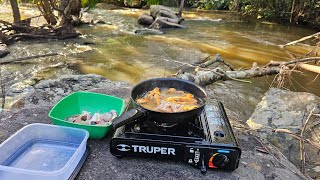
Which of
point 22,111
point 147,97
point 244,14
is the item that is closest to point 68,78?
point 22,111

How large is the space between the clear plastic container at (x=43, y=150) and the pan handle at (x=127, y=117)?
9.7 inches

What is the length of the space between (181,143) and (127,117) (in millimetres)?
335

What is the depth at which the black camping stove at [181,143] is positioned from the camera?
5.14 ft

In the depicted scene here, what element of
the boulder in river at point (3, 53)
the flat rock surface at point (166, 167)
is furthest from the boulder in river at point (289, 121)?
the boulder in river at point (3, 53)

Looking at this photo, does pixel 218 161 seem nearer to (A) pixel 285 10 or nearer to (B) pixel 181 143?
(B) pixel 181 143

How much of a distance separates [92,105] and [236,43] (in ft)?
24.7

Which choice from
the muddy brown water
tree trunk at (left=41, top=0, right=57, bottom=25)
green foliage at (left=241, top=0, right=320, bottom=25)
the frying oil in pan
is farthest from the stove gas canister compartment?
green foliage at (left=241, top=0, right=320, bottom=25)

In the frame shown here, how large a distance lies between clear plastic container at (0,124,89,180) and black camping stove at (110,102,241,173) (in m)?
0.24

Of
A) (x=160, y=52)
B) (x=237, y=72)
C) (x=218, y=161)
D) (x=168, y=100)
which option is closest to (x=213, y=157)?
(x=218, y=161)

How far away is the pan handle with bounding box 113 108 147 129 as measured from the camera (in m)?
1.54

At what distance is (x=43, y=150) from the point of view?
1.69 metres

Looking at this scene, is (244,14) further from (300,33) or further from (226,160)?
(226,160)

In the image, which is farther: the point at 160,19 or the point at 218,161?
the point at 160,19

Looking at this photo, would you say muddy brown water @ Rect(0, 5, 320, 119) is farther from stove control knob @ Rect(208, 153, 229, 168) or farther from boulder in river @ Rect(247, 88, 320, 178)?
stove control knob @ Rect(208, 153, 229, 168)
